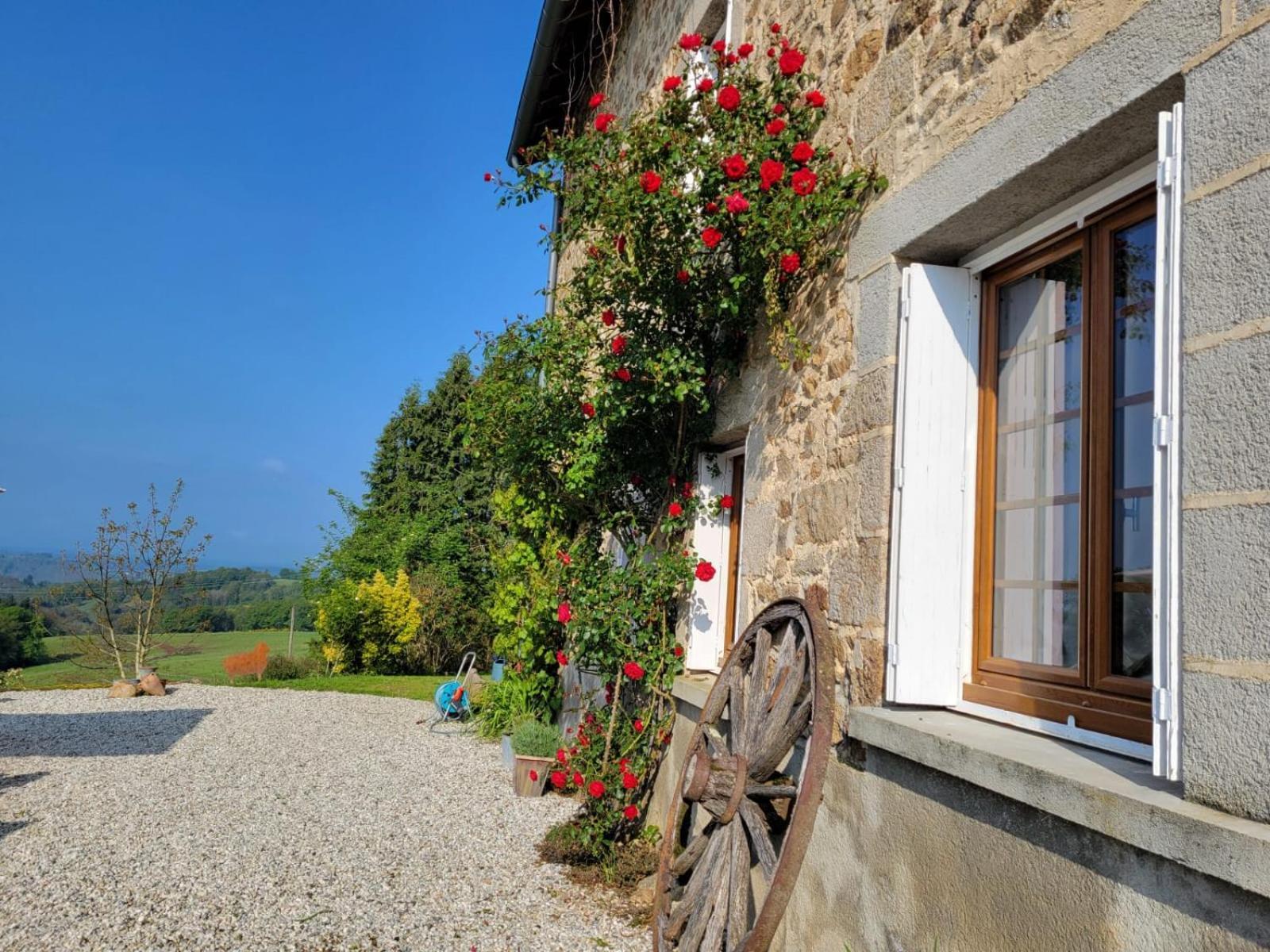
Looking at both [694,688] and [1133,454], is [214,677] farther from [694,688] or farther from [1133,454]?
[1133,454]

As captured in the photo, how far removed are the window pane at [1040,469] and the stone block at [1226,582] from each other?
581mm

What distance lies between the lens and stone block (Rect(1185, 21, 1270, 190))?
68.6 inches

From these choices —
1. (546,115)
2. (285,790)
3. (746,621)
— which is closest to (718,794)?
(746,621)

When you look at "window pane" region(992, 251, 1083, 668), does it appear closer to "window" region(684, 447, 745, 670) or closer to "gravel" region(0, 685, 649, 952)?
"window" region(684, 447, 745, 670)

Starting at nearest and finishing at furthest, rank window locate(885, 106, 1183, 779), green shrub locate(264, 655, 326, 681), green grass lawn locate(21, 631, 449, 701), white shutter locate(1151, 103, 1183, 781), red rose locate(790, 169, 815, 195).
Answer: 1. white shutter locate(1151, 103, 1183, 781)
2. window locate(885, 106, 1183, 779)
3. red rose locate(790, 169, 815, 195)
4. green grass lawn locate(21, 631, 449, 701)
5. green shrub locate(264, 655, 326, 681)

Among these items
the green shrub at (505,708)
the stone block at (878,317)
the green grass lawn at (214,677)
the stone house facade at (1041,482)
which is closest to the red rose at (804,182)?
the stone house facade at (1041,482)

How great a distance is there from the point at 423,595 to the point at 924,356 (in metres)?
12.7

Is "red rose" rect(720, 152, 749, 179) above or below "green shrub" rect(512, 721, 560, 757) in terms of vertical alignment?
above

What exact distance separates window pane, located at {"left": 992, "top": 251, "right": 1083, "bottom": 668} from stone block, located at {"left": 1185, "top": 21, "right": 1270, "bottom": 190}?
643 millimetres

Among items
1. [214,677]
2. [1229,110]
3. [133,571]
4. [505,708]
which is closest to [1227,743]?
[1229,110]

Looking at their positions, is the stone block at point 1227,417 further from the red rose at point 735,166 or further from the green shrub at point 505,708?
the green shrub at point 505,708

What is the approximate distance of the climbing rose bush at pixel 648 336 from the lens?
141 inches

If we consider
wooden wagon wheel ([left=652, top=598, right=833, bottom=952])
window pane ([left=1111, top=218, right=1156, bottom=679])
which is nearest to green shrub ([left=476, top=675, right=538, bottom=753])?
wooden wagon wheel ([left=652, top=598, right=833, bottom=952])

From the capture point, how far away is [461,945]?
3.77m
